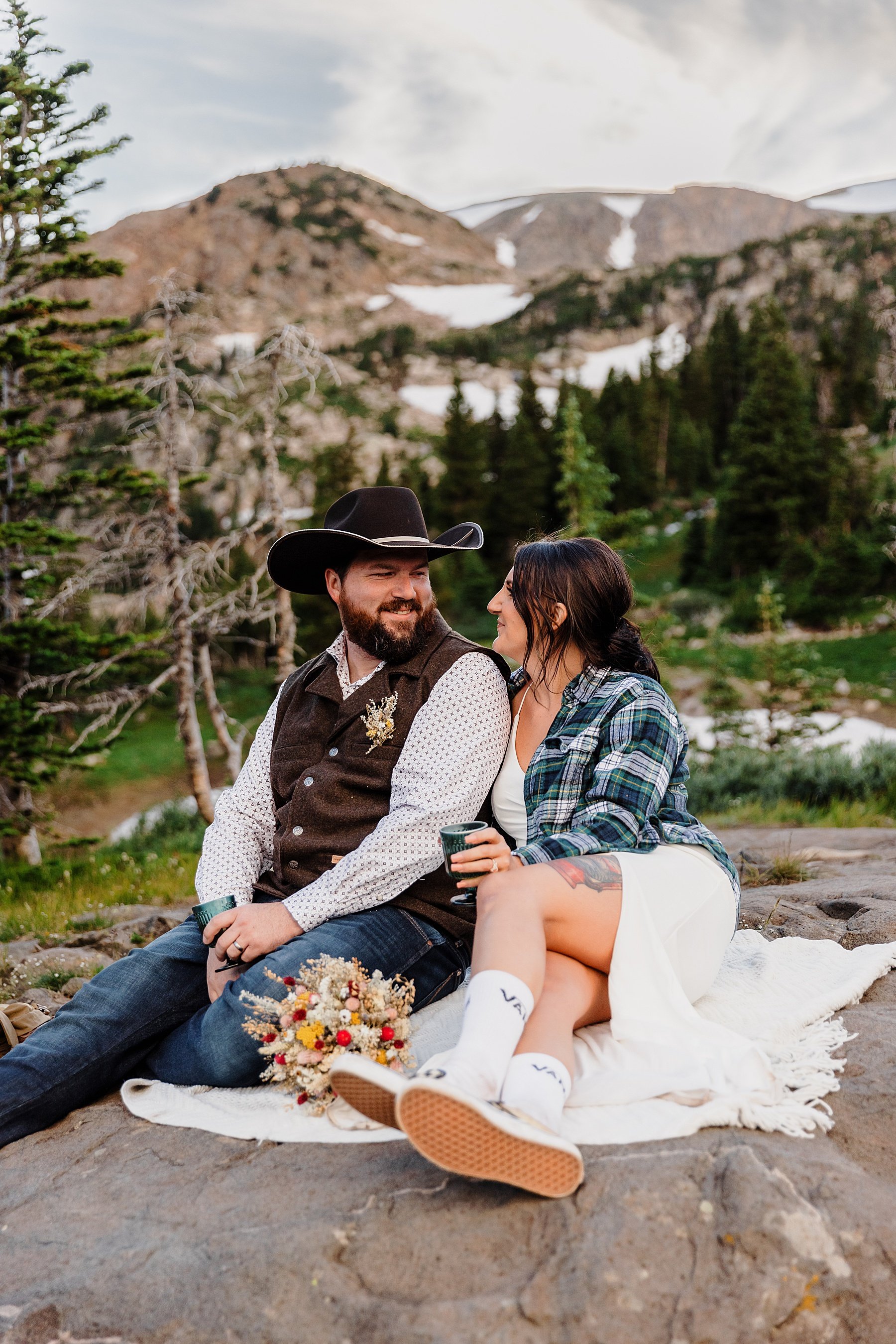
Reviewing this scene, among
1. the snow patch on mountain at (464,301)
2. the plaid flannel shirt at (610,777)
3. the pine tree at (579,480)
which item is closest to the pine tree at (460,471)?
the pine tree at (579,480)

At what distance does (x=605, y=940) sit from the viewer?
304 centimetres

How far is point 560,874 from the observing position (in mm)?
3014

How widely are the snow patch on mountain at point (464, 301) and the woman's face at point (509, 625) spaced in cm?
14465

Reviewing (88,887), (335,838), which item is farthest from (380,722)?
(88,887)

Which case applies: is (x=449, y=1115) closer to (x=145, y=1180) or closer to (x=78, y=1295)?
(x=78, y=1295)

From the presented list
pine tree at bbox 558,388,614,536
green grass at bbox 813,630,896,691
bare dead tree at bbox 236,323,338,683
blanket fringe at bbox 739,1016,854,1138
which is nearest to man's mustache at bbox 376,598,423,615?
blanket fringe at bbox 739,1016,854,1138

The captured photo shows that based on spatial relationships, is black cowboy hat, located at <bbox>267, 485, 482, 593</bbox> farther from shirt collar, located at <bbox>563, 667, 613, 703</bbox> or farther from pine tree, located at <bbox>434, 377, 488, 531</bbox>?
pine tree, located at <bbox>434, 377, 488, 531</bbox>

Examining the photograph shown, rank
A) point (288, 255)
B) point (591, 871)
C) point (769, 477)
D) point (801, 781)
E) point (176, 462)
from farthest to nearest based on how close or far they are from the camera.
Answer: point (288, 255), point (769, 477), point (176, 462), point (801, 781), point (591, 871)

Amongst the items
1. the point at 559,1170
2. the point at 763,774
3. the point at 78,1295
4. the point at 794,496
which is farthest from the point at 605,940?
the point at 794,496

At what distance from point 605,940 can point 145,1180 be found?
1.59 metres

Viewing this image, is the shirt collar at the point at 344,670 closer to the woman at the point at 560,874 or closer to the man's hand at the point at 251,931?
the woman at the point at 560,874

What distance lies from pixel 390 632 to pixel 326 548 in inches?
23.7

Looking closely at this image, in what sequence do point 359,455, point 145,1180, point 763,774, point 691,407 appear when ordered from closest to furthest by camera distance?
point 145,1180, point 763,774, point 691,407, point 359,455

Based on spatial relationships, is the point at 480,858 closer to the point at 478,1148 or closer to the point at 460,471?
the point at 478,1148
